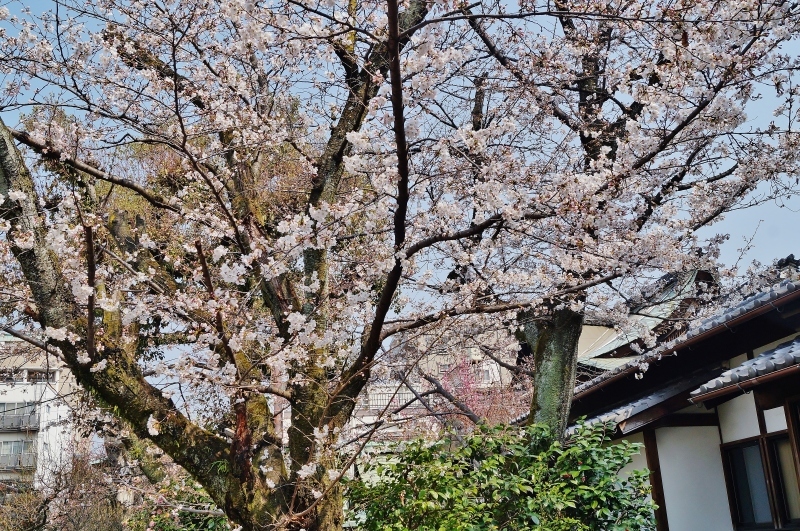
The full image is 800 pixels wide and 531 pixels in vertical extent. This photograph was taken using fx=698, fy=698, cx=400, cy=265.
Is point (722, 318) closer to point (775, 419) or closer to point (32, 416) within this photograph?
point (775, 419)

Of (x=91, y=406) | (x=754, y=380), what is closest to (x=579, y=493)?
(x=754, y=380)

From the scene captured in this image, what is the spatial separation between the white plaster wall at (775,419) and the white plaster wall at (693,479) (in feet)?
3.55

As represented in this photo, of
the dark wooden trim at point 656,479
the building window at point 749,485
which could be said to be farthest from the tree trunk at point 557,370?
the building window at point 749,485

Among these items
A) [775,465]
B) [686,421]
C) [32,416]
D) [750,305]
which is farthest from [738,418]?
[32,416]

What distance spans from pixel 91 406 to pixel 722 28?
8.18 m

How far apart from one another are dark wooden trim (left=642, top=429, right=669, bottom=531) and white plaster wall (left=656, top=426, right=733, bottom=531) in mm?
43

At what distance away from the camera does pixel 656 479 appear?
775 cm

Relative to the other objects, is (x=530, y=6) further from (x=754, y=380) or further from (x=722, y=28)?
(x=754, y=380)

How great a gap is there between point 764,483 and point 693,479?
80cm

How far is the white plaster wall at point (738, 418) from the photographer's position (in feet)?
23.2

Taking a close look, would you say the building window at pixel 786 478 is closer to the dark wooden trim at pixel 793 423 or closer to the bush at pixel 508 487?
the dark wooden trim at pixel 793 423

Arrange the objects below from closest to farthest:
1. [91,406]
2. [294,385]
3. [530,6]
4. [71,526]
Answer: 1. [530,6]
2. [294,385]
3. [91,406]
4. [71,526]

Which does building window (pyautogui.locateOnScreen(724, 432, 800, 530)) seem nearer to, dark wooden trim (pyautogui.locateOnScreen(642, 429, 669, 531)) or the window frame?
the window frame

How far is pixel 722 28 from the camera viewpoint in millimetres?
4074
